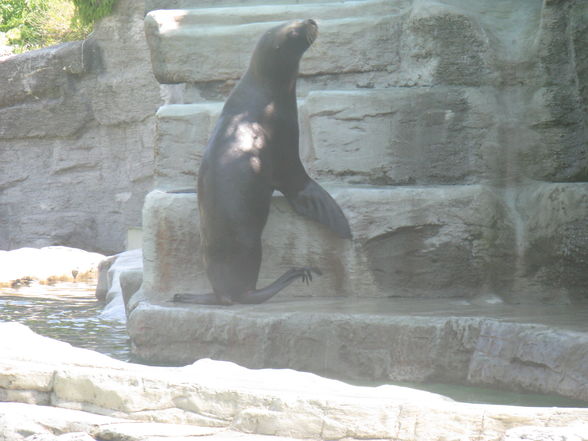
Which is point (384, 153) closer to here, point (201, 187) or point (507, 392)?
point (201, 187)

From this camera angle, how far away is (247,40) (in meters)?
4.61

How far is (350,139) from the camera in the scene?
171 inches

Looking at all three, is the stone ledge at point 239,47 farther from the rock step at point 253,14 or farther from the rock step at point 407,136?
the rock step at point 407,136

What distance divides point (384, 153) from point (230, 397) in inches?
94.5

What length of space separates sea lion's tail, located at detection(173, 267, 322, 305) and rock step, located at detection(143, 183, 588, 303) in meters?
0.15

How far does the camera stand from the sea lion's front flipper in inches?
161

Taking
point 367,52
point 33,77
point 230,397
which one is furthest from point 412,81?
point 33,77

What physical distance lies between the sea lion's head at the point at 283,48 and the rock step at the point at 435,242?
599 mm

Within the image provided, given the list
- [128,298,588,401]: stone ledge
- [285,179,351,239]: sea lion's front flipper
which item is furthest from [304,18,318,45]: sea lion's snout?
[128,298,588,401]: stone ledge

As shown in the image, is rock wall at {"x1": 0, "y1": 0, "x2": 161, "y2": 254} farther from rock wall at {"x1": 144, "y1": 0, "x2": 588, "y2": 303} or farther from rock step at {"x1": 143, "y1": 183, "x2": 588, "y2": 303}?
rock step at {"x1": 143, "y1": 183, "x2": 588, "y2": 303}

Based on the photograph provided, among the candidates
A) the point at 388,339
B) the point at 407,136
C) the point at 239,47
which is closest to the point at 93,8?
the point at 239,47

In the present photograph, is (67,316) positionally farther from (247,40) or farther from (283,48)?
(283,48)

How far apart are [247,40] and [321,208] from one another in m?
1.05

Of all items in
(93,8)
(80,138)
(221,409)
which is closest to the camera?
(221,409)
